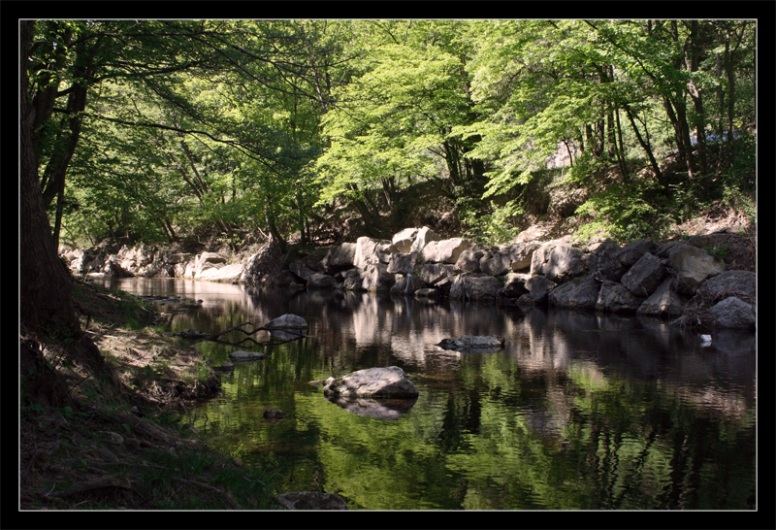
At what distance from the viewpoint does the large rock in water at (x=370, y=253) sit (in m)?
30.2

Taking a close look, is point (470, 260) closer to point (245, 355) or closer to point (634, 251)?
point (634, 251)

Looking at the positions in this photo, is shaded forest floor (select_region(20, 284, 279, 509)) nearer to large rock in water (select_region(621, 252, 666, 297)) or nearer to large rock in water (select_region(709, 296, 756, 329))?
large rock in water (select_region(709, 296, 756, 329))

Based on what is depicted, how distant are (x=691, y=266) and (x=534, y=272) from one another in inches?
231

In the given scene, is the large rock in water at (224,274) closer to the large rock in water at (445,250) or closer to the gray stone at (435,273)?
the large rock in water at (445,250)

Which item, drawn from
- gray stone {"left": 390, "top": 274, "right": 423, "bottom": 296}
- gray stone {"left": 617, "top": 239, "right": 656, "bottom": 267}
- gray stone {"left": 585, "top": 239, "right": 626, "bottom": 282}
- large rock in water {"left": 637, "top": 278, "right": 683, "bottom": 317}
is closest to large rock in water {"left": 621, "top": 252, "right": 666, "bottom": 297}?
large rock in water {"left": 637, "top": 278, "right": 683, "bottom": 317}

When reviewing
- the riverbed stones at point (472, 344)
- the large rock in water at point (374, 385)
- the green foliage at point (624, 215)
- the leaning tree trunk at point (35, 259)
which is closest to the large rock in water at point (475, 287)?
the green foliage at point (624, 215)

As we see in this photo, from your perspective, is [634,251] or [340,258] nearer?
[634,251]

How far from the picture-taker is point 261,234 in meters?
38.7

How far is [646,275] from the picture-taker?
19766mm

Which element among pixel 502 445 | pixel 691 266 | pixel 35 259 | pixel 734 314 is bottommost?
pixel 502 445

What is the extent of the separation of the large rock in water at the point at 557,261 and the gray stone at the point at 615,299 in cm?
144

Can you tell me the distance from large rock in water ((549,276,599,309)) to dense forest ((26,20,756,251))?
220cm

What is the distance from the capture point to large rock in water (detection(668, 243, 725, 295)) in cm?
1841

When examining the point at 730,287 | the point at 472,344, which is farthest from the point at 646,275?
the point at 472,344
